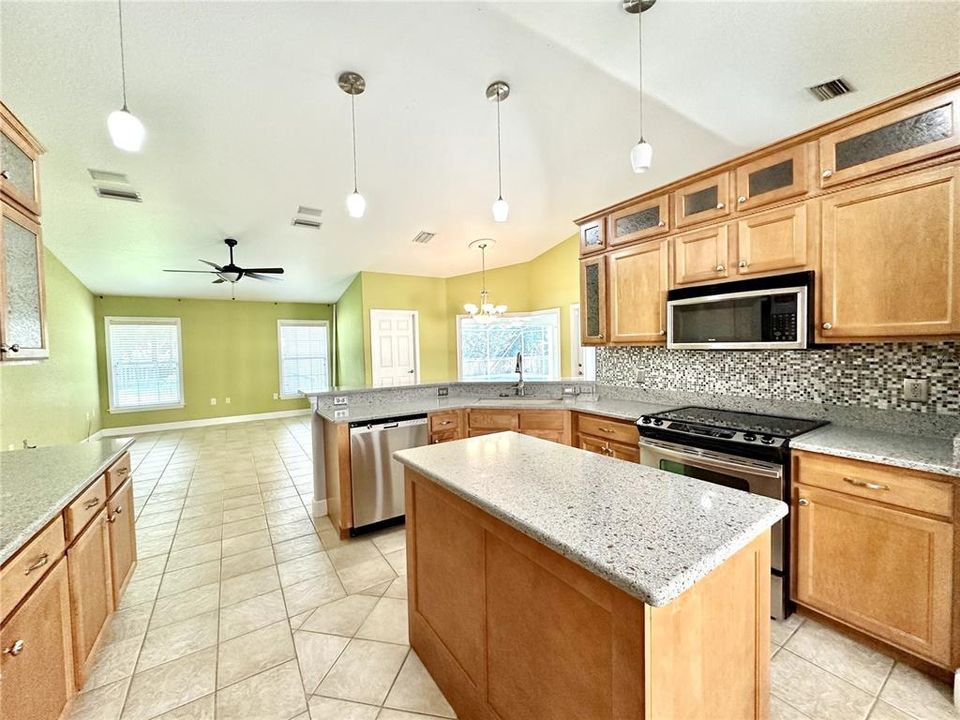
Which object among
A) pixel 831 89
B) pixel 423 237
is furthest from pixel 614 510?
pixel 423 237

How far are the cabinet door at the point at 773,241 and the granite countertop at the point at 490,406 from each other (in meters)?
1.15

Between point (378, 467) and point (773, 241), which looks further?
point (378, 467)

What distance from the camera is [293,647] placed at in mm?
1820

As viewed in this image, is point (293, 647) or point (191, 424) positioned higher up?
point (191, 424)

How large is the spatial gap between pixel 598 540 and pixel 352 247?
17.1ft

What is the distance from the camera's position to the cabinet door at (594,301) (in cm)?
322

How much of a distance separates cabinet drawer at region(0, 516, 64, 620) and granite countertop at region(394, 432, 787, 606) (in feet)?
3.78

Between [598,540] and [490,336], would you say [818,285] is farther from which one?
[490,336]

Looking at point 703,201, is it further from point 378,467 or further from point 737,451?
point 378,467

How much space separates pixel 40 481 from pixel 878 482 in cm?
351

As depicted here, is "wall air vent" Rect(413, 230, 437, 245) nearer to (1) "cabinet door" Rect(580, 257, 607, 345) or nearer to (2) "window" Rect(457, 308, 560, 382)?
(2) "window" Rect(457, 308, 560, 382)

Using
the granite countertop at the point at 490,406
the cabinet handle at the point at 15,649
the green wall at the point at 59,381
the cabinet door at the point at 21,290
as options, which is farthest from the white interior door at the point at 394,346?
the cabinet handle at the point at 15,649

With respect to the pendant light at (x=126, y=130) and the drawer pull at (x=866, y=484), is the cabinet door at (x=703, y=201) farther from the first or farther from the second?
the pendant light at (x=126, y=130)

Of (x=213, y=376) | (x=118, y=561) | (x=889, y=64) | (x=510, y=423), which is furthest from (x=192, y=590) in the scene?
(x=213, y=376)
